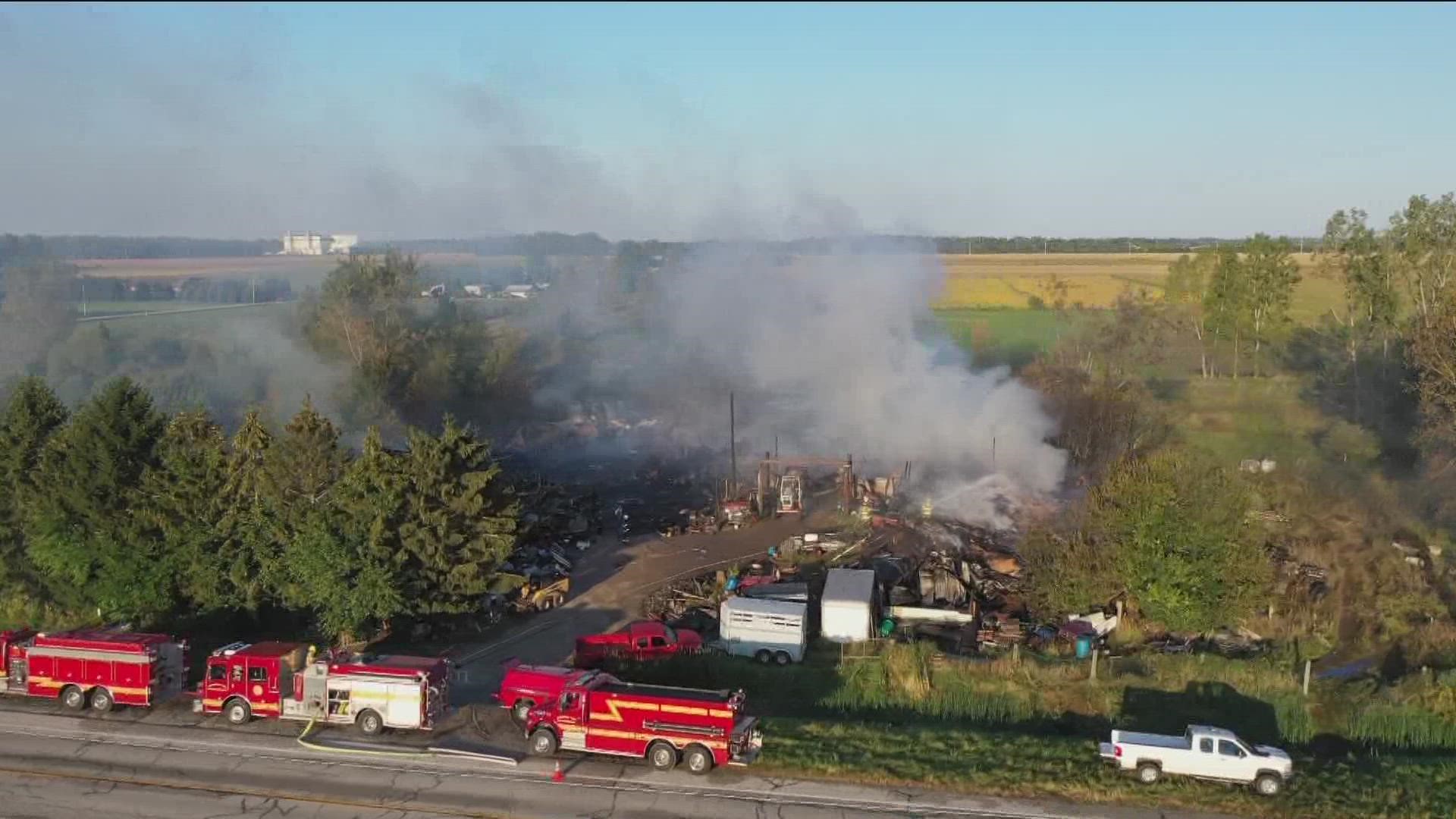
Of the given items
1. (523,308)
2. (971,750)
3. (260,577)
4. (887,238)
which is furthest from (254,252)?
(971,750)

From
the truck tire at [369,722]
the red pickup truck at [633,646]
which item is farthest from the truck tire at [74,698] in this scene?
the red pickup truck at [633,646]

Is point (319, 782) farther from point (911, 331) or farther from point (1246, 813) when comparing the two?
point (911, 331)

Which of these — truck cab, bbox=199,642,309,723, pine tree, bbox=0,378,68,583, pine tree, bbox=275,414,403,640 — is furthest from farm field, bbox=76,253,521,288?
truck cab, bbox=199,642,309,723

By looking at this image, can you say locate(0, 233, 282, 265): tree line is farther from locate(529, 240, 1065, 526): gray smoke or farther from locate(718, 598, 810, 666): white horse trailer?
locate(718, 598, 810, 666): white horse trailer

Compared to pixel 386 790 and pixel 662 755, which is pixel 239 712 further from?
pixel 662 755

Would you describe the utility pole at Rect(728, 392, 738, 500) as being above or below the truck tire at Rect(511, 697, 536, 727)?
above

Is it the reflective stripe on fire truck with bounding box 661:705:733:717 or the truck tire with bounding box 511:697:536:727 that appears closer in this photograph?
the reflective stripe on fire truck with bounding box 661:705:733:717
